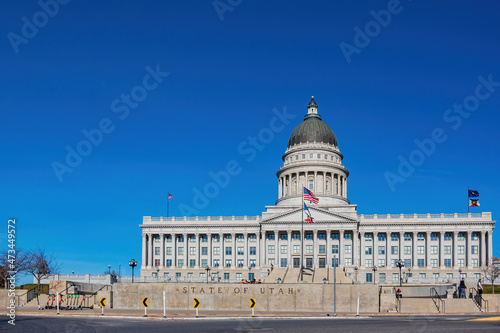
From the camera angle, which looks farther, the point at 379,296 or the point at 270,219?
the point at 270,219

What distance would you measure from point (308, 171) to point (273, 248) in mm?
24207

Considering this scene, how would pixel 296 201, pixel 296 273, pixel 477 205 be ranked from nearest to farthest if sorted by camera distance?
pixel 296 273, pixel 477 205, pixel 296 201

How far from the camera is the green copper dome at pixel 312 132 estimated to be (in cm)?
13550

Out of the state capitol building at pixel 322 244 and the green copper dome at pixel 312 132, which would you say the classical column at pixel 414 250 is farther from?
the green copper dome at pixel 312 132

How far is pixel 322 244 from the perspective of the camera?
113000mm

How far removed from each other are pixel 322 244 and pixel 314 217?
5.74 meters

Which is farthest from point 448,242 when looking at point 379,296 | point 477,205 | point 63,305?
point 63,305

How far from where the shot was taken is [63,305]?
169 ft

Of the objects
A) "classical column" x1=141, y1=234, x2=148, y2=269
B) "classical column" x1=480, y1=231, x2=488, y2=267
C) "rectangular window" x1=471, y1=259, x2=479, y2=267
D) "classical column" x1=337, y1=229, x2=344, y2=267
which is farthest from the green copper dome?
"rectangular window" x1=471, y1=259, x2=479, y2=267

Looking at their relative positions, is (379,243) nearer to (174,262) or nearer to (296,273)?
(296,273)

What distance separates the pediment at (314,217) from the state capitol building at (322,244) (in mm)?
196

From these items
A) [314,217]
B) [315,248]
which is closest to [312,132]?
[314,217]

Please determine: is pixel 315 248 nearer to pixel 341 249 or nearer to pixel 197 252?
pixel 341 249

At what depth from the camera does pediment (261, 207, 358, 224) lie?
11106 centimetres
